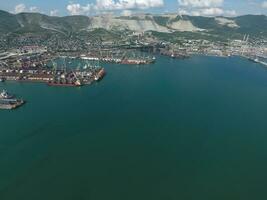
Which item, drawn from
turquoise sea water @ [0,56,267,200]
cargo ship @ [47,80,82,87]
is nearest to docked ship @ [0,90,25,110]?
turquoise sea water @ [0,56,267,200]

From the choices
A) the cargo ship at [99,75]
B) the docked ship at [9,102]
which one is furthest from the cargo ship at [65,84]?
the docked ship at [9,102]

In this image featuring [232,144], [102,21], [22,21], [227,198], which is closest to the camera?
[227,198]

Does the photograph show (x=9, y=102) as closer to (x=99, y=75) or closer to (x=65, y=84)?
(x=65, y=84)

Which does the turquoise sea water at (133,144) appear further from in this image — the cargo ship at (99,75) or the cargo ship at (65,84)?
the cargo ship at (99,75)

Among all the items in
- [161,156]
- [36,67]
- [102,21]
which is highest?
[161,156]

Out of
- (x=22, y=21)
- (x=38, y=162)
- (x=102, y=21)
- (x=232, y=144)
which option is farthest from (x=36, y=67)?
(x=102, y=21)

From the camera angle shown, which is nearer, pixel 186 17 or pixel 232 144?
pixel 232 144

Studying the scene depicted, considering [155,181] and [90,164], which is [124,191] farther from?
[90,164]

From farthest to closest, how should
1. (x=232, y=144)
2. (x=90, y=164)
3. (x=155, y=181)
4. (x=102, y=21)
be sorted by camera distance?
(x=102, y=21) < (x=232, y=144) < (x=90, y=164) < (x=155, y=181)
